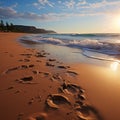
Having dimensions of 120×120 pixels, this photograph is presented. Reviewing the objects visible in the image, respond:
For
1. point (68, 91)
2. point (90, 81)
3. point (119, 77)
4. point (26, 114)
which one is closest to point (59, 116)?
point (26, 114)

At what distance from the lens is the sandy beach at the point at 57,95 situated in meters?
2.04

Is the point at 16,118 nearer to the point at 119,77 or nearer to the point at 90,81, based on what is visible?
the point at 90,81

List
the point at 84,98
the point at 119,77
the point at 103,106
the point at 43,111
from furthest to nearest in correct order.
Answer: the point at 119,77 → the point at 84,98 → the point at 103,106 → the point at 43,111

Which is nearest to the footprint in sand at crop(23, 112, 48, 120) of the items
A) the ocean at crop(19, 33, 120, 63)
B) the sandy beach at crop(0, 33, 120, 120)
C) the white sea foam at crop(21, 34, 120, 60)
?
the sandy beach at crop(0, 33, 120, 120)

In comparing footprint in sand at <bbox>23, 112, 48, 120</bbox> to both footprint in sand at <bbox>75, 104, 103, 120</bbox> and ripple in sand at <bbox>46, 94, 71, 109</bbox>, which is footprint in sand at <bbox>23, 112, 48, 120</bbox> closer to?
ripple in sand at <bbox>46, 94, 71, 109</bbox>

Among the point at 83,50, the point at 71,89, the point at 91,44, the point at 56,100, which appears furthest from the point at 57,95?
the point at 91,44

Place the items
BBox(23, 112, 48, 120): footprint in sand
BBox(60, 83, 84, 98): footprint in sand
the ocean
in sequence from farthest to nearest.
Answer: the ocean < BBox(60, 83, 84, 98): footprint in sand < BBox(23, 112, 48, 120): footprint in sand

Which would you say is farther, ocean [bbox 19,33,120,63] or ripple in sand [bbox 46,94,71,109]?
ocean [bbox 19,33,120,63]

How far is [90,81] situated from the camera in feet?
10.6

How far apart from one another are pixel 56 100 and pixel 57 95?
0.45 ft

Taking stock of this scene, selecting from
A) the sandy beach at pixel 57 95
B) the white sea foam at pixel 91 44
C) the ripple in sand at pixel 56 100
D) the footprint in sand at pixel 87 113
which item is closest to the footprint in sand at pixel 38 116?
the sandy beach at pixel 57 95

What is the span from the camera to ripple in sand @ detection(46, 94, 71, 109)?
227 centimetres

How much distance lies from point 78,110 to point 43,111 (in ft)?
1.73

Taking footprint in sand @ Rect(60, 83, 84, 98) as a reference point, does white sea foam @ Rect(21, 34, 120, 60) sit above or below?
above
